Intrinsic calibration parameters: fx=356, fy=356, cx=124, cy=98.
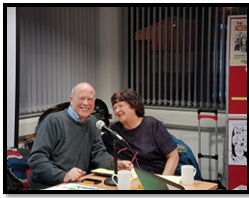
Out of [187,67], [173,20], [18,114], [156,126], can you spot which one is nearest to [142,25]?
[173,20]

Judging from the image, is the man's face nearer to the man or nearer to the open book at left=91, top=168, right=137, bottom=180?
the man

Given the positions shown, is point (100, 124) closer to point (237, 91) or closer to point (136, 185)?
point (136, 185)

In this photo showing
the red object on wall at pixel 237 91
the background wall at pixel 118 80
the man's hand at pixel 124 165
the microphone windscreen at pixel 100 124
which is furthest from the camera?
the red object on wall at pixel 237 91

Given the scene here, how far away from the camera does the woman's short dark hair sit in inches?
100

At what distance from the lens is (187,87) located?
2.77 metres

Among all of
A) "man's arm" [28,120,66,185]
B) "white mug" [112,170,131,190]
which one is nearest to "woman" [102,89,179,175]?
"white mug" [112,170,131,190]

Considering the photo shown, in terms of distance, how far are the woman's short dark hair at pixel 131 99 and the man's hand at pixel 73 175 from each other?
53cm

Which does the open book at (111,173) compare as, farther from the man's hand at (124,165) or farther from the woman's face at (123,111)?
the woman's face at (123,111)

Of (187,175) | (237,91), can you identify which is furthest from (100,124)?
(237,91)

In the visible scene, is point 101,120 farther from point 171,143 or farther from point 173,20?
point 173,20

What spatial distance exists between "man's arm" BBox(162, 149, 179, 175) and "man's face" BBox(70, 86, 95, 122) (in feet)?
2.22

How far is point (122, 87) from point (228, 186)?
3.55 ft

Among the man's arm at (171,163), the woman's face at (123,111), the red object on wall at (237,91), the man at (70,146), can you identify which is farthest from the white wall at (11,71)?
the red object on wall at (237,91)

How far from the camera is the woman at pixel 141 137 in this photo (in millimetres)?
2529
